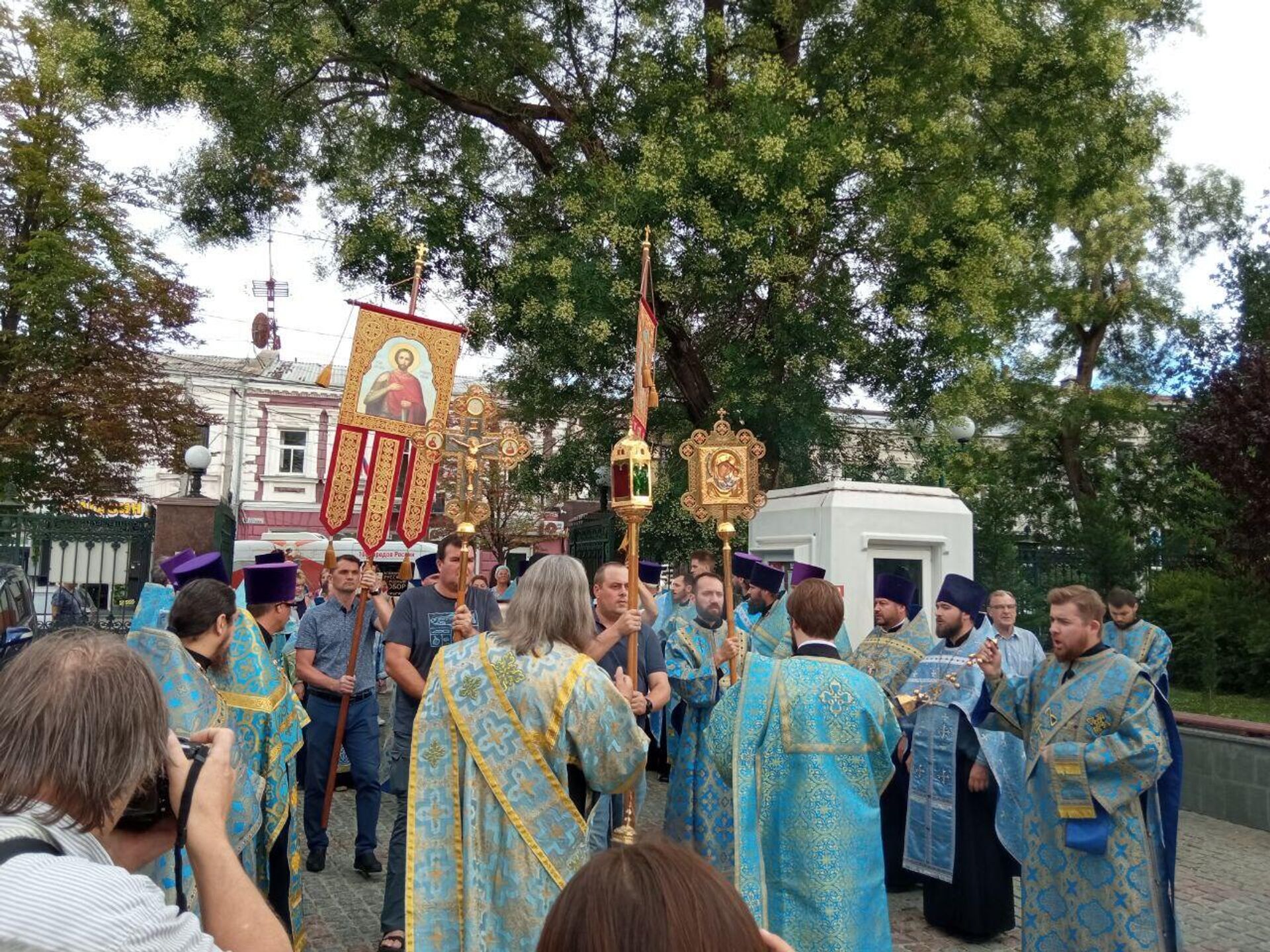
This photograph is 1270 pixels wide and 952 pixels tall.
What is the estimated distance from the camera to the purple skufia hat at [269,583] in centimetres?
530

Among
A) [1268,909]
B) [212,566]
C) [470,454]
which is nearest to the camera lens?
[212,566]

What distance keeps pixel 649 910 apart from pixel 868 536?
877 centimetres

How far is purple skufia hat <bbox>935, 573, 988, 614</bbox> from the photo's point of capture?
20.0 feet

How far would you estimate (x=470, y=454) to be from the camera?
5.53 metres

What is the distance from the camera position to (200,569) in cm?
505

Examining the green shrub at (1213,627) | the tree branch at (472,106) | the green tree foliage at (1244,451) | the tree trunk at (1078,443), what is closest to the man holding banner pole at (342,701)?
the tree branch at (472,106)

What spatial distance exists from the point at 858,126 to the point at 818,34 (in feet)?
6.76

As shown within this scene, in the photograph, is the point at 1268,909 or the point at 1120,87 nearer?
the point at 1268,909

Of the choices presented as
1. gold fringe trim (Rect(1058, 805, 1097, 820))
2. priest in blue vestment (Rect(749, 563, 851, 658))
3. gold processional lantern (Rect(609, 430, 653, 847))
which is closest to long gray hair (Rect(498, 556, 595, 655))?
gold processional lantern (Rect(609, 430, 653, 847))

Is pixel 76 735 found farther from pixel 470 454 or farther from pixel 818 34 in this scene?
pixel 818 34

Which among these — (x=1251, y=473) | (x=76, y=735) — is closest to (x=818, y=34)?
(x=1251, y=473)

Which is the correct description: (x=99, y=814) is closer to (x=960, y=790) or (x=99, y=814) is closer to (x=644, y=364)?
(x=644, y=364)

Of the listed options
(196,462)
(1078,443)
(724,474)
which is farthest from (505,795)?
(1078,443)

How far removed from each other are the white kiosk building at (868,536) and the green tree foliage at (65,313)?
1300 cm
